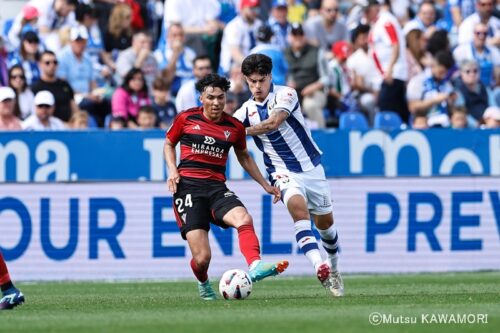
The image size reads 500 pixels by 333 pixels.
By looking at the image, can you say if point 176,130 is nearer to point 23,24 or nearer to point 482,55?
point 23,24

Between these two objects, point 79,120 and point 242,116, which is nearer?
point 242,116

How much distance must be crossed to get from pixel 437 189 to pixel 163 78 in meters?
5.40

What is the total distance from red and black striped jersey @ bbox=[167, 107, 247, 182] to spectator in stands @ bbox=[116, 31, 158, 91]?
8.57 m

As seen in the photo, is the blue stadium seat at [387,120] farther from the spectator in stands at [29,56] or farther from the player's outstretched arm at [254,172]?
the player's outstretched arm at [254,172]

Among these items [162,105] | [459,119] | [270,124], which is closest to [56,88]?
[162,105]

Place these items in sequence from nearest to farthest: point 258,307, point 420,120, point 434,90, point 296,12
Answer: point 258,307
point 420,120
point 434,90
point 296,12

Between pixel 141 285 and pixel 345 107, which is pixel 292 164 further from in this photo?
pixel 345 107

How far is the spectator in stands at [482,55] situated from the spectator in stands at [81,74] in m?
6.28

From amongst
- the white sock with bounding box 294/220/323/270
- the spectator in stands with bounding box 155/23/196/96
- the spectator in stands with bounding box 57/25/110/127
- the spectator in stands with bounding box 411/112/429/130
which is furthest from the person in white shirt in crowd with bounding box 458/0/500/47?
the white sock with bounding box 294/220/323/270

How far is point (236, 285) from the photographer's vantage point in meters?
12.4

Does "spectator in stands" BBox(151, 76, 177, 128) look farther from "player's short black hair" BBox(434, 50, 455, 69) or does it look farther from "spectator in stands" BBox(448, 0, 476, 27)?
"spectator in stands" BBox(448, 0, 476, 27)

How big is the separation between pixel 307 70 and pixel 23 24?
498cm

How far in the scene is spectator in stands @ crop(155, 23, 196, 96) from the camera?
21.5 meters

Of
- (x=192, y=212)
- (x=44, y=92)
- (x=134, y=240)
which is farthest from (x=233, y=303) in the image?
(x=44, y=92)
